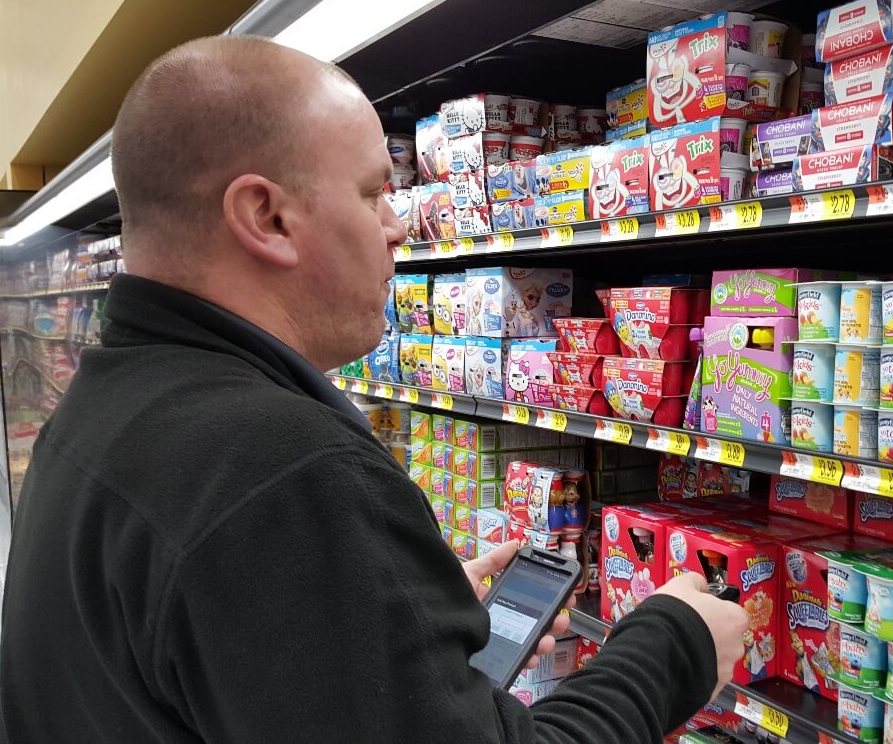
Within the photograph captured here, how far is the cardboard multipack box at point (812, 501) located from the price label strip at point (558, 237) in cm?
75

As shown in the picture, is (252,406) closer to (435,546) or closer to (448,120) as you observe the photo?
(435,546)

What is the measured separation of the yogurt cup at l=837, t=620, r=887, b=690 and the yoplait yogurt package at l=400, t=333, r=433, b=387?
59.6 inches

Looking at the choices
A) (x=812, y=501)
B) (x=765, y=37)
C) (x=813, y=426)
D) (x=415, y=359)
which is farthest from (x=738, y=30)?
(x=415, y=359)

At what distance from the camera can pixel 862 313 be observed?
58.6 inches

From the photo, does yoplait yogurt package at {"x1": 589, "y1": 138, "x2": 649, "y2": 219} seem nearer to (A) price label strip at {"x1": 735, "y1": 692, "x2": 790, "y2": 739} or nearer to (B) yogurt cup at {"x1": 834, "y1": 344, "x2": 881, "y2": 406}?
(B) yogurt cup at {"x1": 834, "y1": 344, "x2": 881, "y2": 406}

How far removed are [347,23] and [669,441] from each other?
118 cm

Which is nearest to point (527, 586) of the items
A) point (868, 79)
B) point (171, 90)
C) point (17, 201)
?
point (171, 90)

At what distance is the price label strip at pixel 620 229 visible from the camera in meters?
1.84

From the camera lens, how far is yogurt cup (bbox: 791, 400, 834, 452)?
155 centimetres

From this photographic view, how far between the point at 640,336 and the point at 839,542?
0.61 meters

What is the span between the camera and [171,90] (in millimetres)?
920

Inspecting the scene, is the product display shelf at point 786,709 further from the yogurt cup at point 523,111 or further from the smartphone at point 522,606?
the yogurt cup at point 523,111

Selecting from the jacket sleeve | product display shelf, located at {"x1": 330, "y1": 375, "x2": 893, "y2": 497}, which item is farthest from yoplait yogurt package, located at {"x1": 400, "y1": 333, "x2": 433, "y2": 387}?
the jacket sleeve

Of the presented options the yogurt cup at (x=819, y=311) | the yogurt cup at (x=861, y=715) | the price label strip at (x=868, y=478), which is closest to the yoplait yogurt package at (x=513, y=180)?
the yogurt cup at (x=819, y=311)
